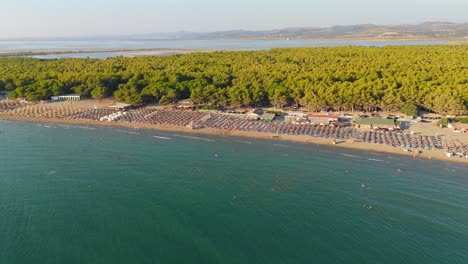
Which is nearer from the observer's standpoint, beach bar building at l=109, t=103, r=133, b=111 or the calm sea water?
the calm sea water

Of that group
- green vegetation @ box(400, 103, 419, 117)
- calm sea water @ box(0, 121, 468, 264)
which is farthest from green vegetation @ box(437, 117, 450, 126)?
calm sea water @ box(0, 121, 468, 264)

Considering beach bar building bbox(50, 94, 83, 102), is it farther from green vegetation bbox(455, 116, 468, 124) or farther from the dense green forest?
green vegetation bbox(455, 116, 468, 124)

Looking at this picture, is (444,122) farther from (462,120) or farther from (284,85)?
(284,85)

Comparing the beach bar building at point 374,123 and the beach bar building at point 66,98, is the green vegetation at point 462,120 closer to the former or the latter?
the beach bar building at point 374,123

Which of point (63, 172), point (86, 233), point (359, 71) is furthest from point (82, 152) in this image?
point (359, 71)

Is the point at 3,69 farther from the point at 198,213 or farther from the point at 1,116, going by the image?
the point at 198,213

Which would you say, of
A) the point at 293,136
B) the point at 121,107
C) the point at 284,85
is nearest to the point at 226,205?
the point at 293,136
